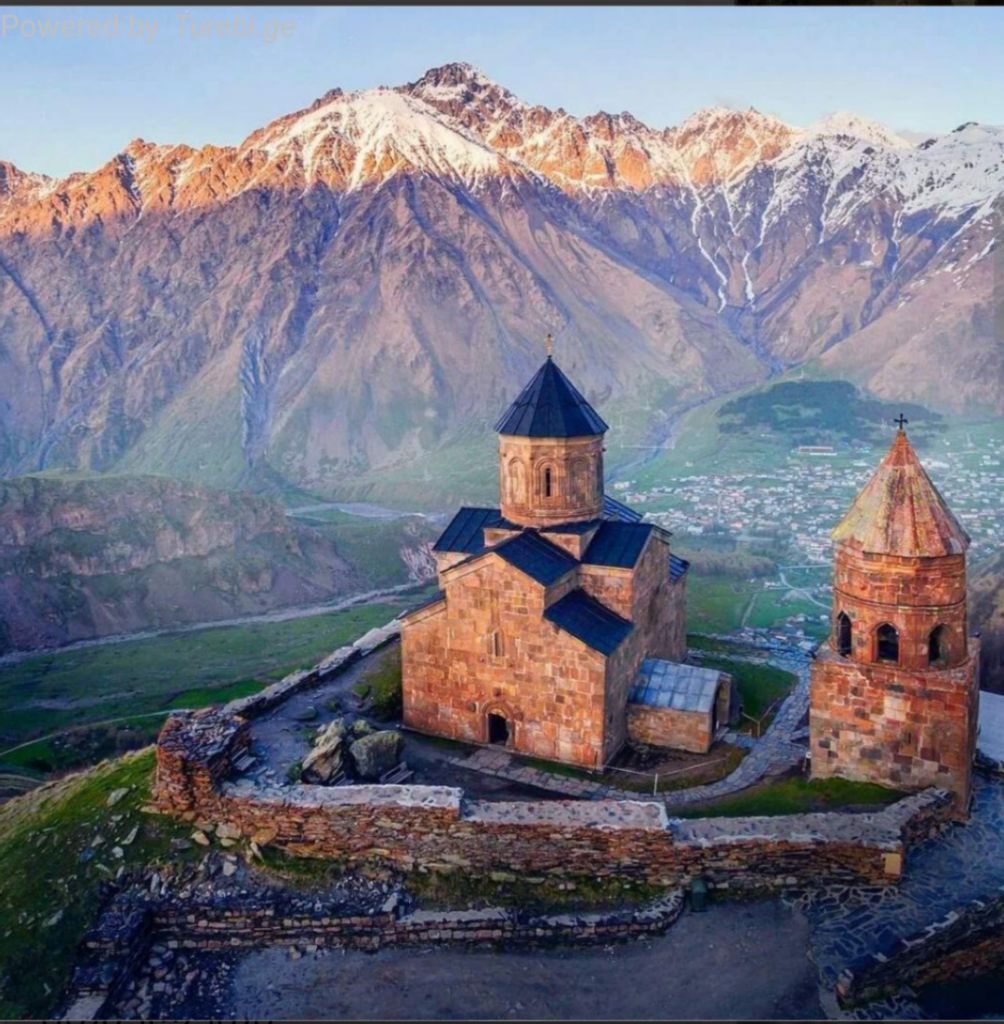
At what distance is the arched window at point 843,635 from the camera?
14.4 meters

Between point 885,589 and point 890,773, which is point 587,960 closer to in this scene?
point 890,773

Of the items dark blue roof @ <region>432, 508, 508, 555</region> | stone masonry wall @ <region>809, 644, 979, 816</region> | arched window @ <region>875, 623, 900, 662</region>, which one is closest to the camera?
stone masonry wall @ <region>809, 644, 979, 816</region>

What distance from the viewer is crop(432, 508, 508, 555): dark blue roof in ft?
60.0

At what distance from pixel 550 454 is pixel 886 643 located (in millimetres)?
6562

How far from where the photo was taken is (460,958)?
11.8 meters

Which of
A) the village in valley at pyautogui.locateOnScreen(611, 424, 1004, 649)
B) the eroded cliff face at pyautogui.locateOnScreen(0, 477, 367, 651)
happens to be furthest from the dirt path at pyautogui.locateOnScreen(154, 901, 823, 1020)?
the eroded cliff face at pyautogui.locateOnScreen(0, 477, 367, 651)

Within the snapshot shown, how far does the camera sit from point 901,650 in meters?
13.7

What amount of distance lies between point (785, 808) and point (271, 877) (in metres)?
7.56

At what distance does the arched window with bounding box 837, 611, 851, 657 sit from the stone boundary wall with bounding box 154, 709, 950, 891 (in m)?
2.29

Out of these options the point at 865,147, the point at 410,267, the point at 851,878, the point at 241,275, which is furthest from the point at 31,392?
the point at 865,147

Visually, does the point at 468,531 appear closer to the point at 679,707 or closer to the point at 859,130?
the point at 679,707

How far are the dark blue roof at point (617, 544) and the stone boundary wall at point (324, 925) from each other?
614 centimetres

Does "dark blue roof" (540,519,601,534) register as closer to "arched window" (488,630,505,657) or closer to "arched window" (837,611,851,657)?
"arched window" (488,630,505,657)

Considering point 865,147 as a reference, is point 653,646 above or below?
below
